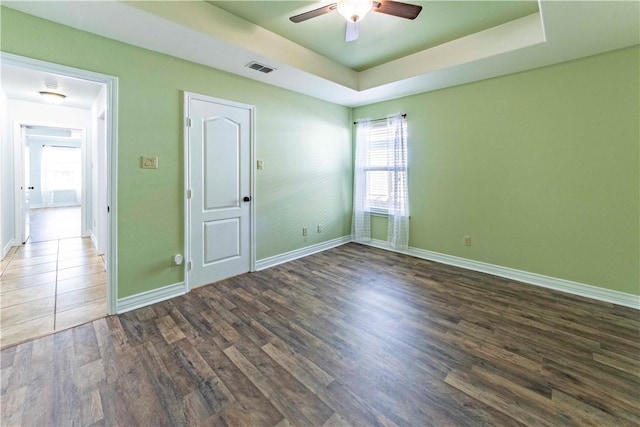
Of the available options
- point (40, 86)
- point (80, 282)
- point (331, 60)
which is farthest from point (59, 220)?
point (331, 60)

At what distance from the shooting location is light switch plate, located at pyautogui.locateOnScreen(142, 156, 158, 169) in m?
2.70

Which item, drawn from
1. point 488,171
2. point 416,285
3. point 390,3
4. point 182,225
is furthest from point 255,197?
point 488,171

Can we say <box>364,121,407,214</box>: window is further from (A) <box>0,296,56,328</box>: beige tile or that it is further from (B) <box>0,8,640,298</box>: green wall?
(A) <box>0,296,56,328</box>: beige tile

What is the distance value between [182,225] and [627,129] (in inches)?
177

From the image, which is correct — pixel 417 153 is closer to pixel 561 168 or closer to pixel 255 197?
pixel 561 168

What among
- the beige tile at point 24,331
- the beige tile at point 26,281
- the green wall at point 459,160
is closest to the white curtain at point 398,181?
the green wall at point 459,160

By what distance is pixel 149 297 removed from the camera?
2.78 metres

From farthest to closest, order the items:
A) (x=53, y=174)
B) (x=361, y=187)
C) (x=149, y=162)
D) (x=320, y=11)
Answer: (x=53, y=174), (x=361, y=187), (x=149, y=162), (x=320, y=11)

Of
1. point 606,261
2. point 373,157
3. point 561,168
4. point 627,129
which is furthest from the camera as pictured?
point 373,157

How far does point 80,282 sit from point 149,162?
1795 millimetres

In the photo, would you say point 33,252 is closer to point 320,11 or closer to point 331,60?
point 331,60

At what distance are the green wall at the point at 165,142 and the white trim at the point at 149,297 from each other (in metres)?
0.05

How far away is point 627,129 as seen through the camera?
2.69 metres

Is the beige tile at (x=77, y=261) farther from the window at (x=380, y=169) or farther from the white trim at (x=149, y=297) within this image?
the window at (x=380, y=169)
